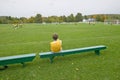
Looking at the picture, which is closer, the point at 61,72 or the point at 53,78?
the point at 53,78

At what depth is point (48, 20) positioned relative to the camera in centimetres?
15275

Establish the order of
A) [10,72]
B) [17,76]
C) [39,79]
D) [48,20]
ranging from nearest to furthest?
[39,79] < [17,76] < [10,72] < [48,20]

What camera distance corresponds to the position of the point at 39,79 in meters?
7.09

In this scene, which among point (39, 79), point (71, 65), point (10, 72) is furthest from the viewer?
point (71, 65)

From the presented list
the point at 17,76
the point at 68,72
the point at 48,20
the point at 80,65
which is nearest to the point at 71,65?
the point at 80,65

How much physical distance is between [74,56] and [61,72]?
9.73 feet

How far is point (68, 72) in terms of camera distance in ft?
25.3

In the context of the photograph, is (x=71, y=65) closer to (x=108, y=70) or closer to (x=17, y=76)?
(x=108, y=70)

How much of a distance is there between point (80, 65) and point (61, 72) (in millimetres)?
1243

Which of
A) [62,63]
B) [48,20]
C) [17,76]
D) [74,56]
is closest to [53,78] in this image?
[17,76]

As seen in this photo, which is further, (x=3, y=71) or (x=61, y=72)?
(x=3, y=71)

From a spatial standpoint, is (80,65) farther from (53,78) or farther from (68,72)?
(53,78)

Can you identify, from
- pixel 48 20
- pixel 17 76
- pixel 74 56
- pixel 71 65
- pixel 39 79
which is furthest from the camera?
pixel 48 20

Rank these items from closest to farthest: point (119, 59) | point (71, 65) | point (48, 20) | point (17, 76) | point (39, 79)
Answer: point (39, 79)
point (17, 76)
point (71, 65)
point (119, 59)
point (48, 20)
